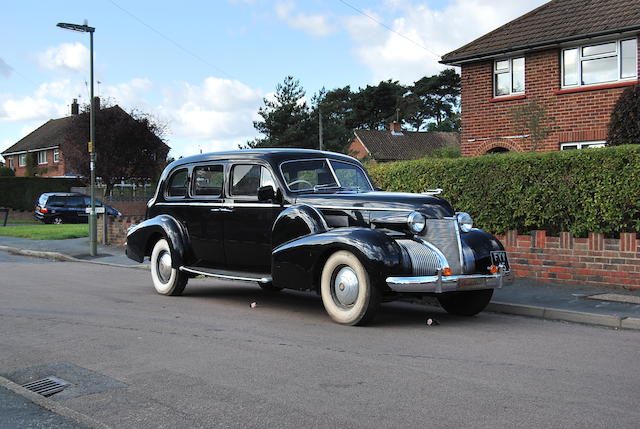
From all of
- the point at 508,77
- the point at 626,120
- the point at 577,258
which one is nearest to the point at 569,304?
the point at 577,258

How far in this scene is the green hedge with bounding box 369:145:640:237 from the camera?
10.3m

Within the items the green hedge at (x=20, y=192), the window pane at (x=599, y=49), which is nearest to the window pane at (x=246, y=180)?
the window pane at (x=599, y=49)

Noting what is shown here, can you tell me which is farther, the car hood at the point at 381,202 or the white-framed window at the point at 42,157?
the white-framed window at the point at 42,157

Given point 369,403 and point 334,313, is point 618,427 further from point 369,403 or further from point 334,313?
point 334,313

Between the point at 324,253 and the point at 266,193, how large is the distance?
1.32m

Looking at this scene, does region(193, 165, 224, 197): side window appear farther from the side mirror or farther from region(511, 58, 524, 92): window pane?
region(511, 58, 524, 92): window pane

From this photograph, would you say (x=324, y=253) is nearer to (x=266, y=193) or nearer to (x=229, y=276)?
(x=266, y=193)

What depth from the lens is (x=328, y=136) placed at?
56.5 meters

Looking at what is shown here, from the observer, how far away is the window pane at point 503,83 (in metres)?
20.4

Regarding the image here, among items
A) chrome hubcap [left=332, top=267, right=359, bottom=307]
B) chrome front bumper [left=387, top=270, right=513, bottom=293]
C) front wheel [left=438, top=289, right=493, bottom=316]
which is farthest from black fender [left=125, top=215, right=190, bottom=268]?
chrome front bumper [left=387, top=270, right=513, bottom=293]

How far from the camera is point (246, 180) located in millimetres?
9555

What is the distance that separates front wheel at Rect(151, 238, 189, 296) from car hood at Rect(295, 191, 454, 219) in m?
2.62

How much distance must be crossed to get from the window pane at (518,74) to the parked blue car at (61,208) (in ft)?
81.1

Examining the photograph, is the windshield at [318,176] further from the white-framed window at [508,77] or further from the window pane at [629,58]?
the white-framed window at [508,77]
